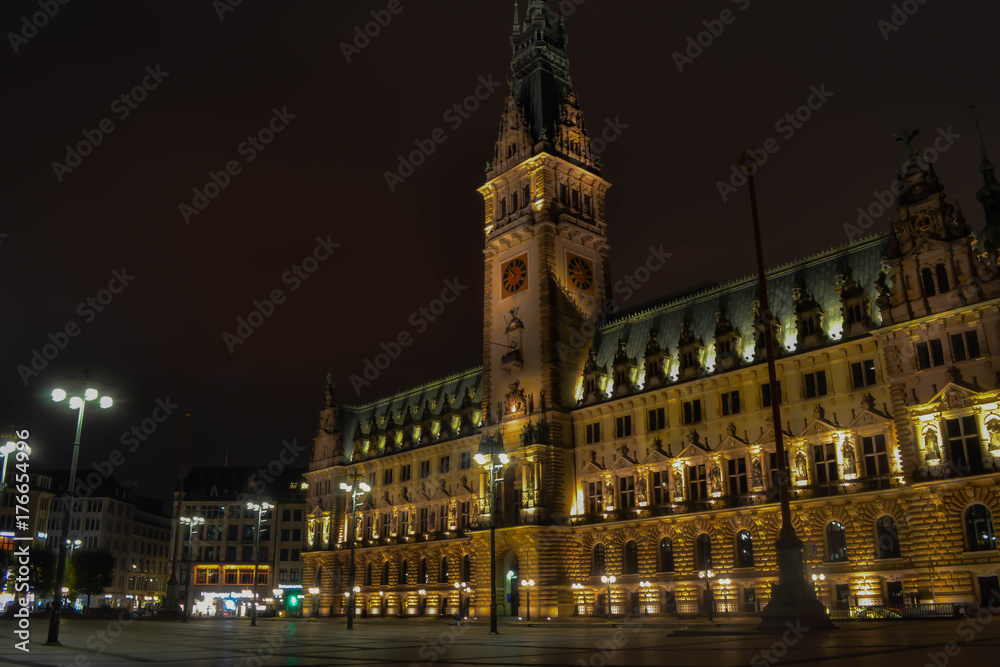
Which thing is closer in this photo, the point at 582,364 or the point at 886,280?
the point at 886,280

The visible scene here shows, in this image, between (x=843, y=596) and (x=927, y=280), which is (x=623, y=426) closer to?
(x=843, y=596)

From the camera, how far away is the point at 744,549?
57.5 m

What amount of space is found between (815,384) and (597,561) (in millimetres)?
23239

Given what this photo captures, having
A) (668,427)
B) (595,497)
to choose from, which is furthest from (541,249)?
(595,497)

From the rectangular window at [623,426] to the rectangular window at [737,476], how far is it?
33.3 feet

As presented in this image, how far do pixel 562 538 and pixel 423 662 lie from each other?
167ft

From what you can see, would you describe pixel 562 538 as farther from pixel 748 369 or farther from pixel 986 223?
pixel 986 223

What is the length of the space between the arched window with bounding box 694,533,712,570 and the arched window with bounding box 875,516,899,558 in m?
12.1

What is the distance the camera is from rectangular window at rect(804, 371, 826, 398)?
5569cm

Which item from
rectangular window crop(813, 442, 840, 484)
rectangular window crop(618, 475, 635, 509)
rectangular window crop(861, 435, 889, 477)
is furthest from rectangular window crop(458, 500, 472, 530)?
rectangular window crop(861, 435, 889, 477)

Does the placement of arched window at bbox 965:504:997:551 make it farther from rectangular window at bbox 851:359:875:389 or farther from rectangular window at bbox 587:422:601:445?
rectangular window at bbox 587:422:601:445

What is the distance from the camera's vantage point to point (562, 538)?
6931 centimetres

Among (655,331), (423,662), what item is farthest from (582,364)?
(423,662)

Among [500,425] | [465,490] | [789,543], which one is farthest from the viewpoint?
[465,490]
